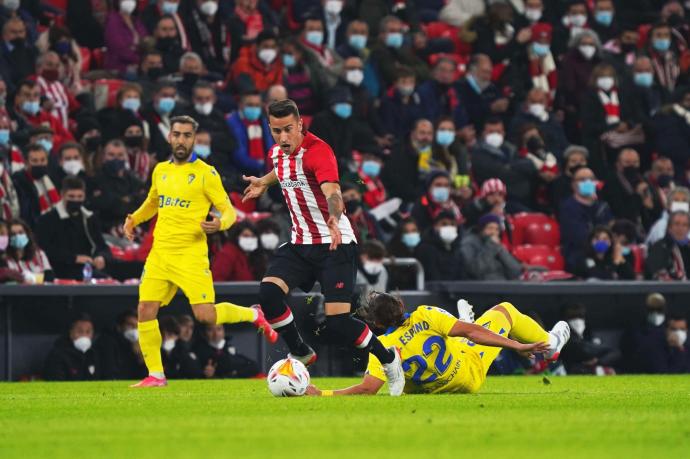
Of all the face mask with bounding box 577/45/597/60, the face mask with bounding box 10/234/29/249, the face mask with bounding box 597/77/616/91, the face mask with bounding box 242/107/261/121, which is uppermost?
the face mask with bounding box 577/45/597/60

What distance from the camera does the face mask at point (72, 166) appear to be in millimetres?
17688

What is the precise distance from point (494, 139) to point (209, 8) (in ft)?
14.3

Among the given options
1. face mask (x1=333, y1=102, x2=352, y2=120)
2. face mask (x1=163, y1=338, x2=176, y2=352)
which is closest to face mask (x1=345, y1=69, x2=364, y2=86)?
face mask (x1=333, y1=102, x2=352, y2=120)

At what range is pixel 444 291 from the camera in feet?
57.6

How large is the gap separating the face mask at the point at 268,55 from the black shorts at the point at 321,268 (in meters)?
9.49

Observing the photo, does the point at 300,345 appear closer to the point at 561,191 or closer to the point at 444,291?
the point at 444,291

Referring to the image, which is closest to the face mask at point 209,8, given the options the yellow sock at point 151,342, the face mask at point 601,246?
the face mask at point 601,246

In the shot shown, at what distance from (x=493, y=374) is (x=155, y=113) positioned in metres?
5.36

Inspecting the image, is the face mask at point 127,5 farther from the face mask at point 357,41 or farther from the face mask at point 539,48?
the face mask at point 539,48

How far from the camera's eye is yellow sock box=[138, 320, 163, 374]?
13.4 metres

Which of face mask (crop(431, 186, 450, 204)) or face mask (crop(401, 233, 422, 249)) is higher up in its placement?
face mask (crop(431, 186, 450, 204))

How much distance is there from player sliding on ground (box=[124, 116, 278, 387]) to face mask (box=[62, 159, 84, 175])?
444 centimetres

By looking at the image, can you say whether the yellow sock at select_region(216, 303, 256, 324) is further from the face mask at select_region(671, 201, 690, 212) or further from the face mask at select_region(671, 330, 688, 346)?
the face mask at select_region(671, 201, 690, 212)

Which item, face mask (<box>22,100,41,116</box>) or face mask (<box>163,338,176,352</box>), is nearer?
face mask (<box>163,338,176,352</box>)
